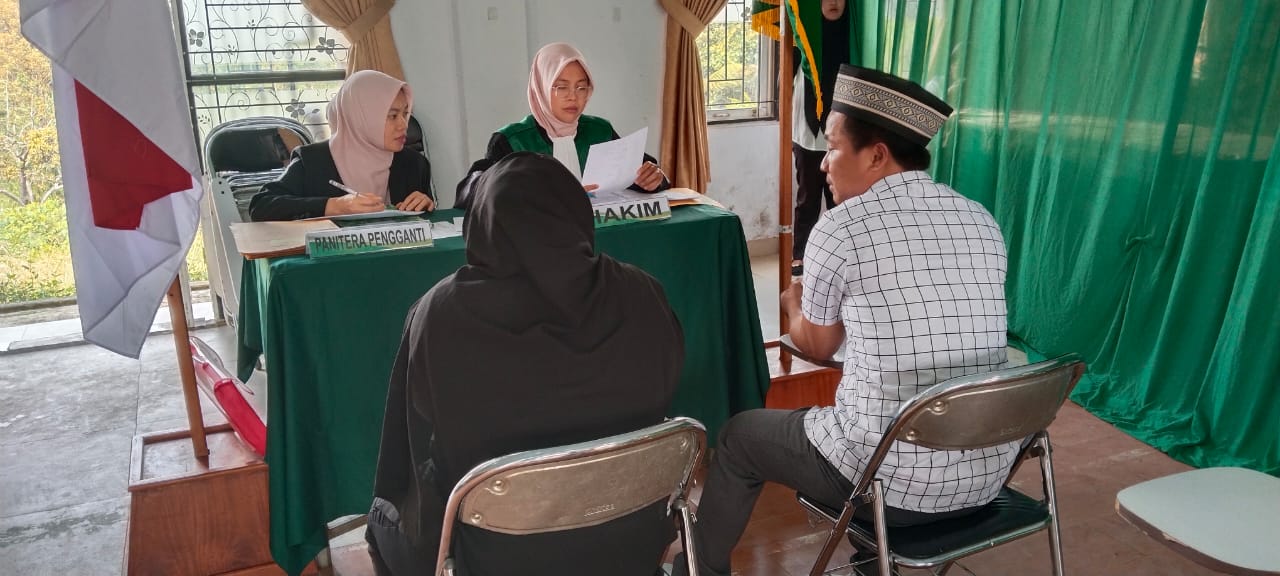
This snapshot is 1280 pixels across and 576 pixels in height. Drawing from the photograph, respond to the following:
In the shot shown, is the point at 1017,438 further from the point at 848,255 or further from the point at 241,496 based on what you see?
the point at 241,496

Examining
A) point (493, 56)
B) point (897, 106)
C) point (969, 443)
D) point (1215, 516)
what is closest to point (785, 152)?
point (897, 106)

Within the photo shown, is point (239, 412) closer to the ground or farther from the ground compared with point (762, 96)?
closer to the ground

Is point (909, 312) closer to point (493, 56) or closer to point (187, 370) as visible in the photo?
point (187, 370)

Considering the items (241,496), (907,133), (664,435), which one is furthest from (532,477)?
(241,496)

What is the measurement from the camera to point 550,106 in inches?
124

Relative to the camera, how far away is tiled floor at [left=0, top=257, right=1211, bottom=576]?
2.35m

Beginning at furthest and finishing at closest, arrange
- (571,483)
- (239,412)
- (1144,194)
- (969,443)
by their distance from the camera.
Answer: (1144,194) → (239,412) → (969,443) → (571,483)

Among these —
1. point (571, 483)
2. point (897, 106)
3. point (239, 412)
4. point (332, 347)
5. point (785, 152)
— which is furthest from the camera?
point (785, 152)

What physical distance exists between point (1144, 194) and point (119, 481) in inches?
141

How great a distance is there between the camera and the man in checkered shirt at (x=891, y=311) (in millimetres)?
1586

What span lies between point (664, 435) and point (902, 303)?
1.79ft

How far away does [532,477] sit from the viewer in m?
1.23

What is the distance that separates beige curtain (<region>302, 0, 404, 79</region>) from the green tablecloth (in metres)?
2.57

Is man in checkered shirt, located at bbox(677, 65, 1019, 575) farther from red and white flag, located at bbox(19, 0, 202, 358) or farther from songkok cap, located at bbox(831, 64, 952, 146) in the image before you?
red and white flag, located at bbox(19, 0, 202, 358)
